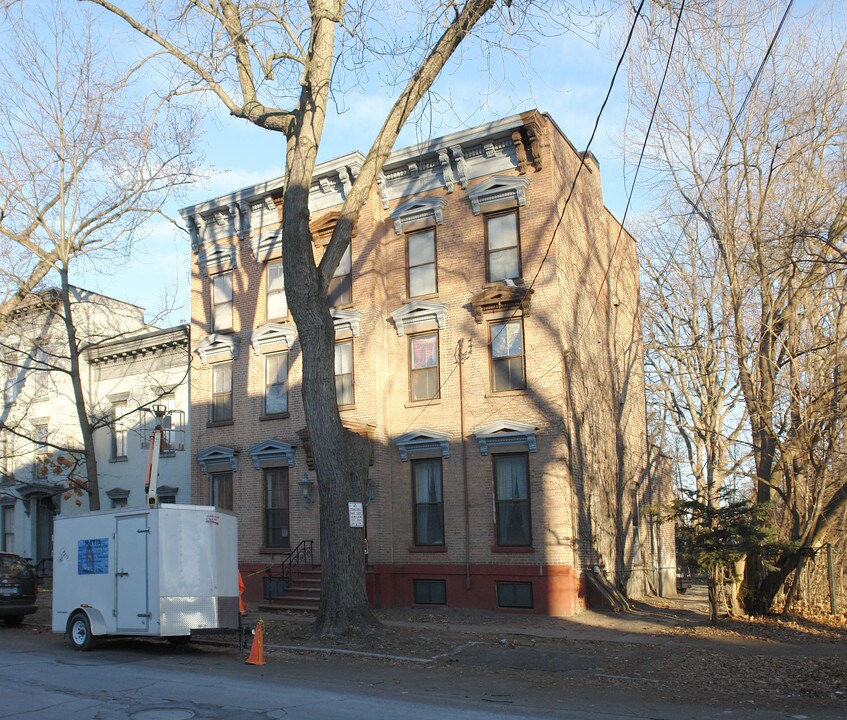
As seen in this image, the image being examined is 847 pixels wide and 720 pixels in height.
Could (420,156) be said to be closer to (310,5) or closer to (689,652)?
(310,5)

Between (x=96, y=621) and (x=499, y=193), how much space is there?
13553 millimetres

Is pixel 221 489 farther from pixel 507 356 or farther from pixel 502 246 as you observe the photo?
pixel 502 246

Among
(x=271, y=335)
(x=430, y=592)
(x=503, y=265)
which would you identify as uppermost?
(x=503, y=265)

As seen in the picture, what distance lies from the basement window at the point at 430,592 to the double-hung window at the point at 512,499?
202 cm

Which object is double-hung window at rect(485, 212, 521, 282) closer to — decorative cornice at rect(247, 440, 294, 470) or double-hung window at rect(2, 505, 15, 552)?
decorative cornice at rect(247, 440, 294, 470)

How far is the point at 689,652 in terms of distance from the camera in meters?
13.9

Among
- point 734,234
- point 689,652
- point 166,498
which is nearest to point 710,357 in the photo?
point 734,234

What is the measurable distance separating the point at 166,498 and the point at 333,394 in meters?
14.4

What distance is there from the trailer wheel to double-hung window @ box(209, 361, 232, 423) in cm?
1104

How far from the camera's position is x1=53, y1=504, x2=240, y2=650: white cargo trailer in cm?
1395

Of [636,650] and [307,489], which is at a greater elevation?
[307,489]

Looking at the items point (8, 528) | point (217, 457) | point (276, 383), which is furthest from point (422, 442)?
point (8, 528)

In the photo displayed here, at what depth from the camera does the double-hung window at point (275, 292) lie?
82.4 feet

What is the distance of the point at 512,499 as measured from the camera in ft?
68.1
